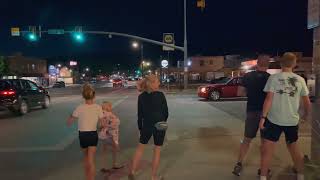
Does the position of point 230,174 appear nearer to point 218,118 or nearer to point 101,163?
point 101,163

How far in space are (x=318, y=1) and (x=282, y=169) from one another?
278 centimetres

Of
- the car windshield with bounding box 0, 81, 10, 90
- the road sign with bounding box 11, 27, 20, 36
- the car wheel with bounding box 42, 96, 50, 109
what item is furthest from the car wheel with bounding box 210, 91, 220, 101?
the road sign with bounding box 11, 27, 20, 36

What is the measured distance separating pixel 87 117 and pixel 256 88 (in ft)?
9.07

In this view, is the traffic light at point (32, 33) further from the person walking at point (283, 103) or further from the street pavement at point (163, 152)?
the person walking at point (283, 103)

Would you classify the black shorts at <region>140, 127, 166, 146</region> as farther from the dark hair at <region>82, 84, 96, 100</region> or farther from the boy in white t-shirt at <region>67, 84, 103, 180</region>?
the dark hair at <region>82, 84, 96, 100</region>

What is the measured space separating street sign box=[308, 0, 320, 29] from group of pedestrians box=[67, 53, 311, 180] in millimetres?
888

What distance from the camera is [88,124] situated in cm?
671

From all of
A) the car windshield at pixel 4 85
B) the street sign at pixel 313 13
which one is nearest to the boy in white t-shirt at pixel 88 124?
the street sign at pixel 313 13

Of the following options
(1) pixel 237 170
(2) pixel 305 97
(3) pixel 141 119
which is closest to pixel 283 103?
(2) pixel 305 97

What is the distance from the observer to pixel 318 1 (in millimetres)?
7012

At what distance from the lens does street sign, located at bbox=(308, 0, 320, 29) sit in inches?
278

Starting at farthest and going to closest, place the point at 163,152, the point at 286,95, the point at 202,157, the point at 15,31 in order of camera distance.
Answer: the point at 15,31 < the point at 163,152 < the point at 202,157 < the point at 286,95

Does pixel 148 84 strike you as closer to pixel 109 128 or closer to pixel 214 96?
pixel 109 128

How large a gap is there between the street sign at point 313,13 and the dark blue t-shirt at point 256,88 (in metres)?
1.06
